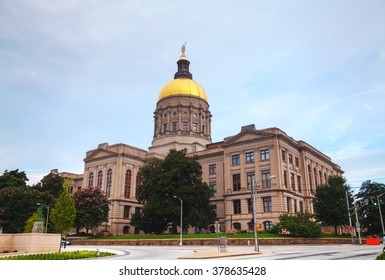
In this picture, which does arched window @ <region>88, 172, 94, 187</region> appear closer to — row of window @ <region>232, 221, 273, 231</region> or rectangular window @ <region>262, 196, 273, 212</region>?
row of window @ <region>232, 221, 273, 231</region>

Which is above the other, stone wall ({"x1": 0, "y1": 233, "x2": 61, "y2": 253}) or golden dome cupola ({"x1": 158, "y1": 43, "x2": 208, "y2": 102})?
golden dome cupola ({"x1": 158, "y1": 43, "x2": 208, "y2": 102})

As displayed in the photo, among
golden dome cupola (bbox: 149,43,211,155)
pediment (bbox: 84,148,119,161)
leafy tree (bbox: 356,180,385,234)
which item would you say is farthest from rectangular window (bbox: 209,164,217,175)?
leafy tree (bbox: 356,180,385,234)

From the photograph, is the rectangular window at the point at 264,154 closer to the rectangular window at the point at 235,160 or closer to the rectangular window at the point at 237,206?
the rectangular window at the point at 235,160

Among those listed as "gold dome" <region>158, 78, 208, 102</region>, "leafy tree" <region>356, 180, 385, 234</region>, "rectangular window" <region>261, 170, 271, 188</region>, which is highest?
"gold dome" <region>158, 78, 208, 102</region>

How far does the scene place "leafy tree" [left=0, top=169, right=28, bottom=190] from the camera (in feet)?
241

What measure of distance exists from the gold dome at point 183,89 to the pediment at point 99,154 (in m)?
24.1

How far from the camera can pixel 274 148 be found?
6334 centimetres

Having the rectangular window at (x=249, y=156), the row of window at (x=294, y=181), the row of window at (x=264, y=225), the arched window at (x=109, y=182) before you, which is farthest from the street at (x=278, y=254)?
the arched window at (x=109, y=182)

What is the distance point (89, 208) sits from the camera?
64375mm

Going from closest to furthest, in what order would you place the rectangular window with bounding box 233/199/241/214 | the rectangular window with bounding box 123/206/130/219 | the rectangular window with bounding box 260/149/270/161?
the rectangular window with bounding box 260/149/270/161 < the rectangular window with bounding box 233/199/241/214 < the rectangular window with bounding box 123/206/130/219
